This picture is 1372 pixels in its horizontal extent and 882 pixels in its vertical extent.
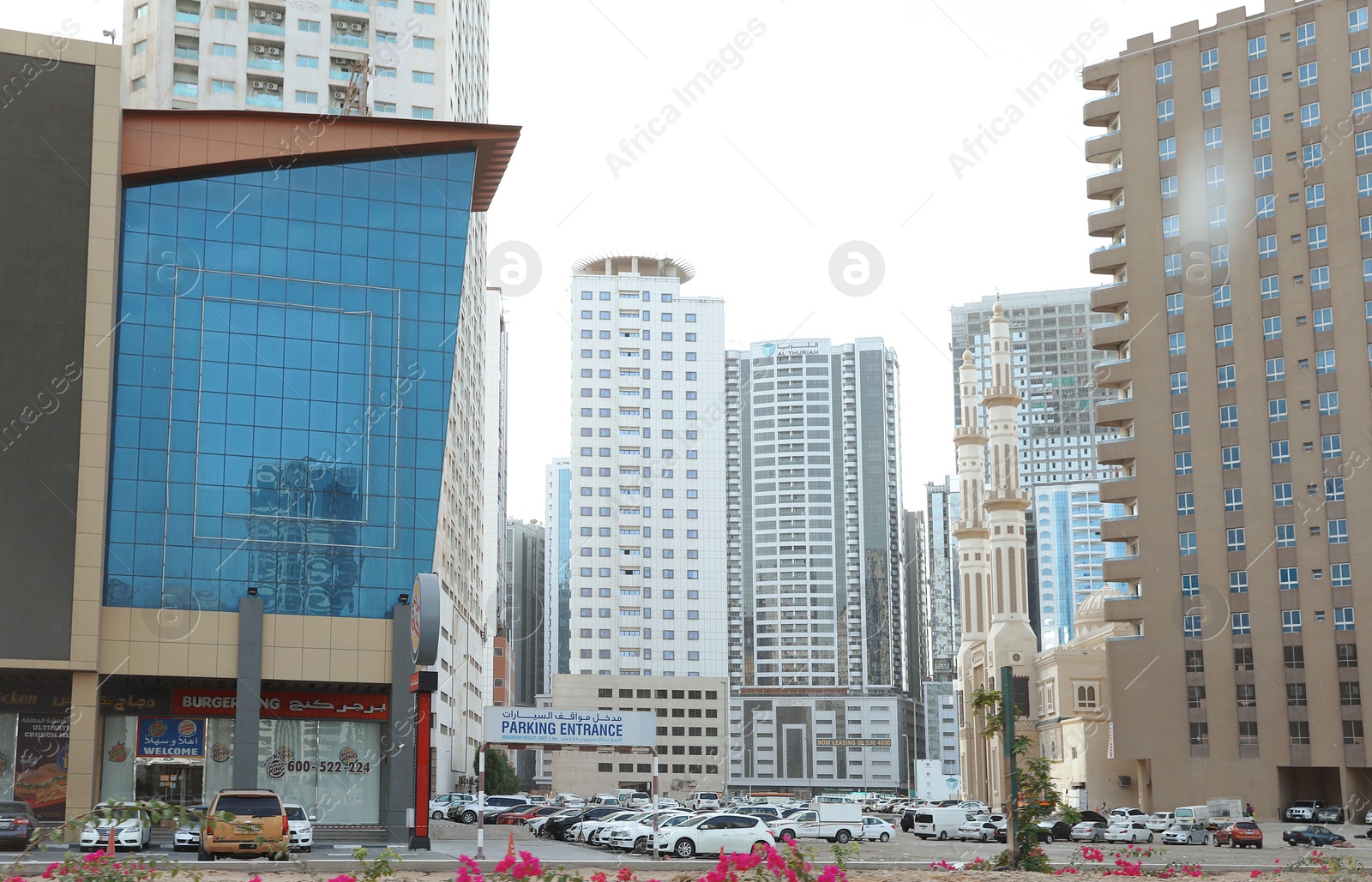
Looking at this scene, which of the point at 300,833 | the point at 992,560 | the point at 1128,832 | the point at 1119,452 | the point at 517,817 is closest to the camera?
the point at 300,833

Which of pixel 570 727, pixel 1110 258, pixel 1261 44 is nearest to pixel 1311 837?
pixel 570 727

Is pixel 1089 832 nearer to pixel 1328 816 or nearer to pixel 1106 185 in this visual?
pixel 1328 816

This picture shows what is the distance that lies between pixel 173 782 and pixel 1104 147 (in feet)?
233

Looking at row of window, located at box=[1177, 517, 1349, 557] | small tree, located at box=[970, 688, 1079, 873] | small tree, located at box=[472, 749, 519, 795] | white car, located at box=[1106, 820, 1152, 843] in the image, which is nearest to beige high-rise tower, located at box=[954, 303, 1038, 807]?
row of window, located at box=[1177, 517, 1349, 557]

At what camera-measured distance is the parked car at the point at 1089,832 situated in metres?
58.0

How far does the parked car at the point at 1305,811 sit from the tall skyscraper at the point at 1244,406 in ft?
7.41

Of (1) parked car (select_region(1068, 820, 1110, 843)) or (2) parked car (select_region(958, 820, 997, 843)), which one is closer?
(1) parked car (select_region(1068, 820, 1110, 843))

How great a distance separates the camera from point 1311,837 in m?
56.0

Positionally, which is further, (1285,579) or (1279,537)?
(1279,537)

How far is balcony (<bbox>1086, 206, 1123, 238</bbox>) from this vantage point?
294ft

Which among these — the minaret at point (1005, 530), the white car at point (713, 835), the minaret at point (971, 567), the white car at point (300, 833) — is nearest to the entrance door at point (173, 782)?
the white car at point (300, 833)

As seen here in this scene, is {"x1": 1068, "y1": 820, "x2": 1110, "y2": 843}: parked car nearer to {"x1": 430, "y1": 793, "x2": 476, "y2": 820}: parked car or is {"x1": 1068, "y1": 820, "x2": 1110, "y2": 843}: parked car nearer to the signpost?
the signpost

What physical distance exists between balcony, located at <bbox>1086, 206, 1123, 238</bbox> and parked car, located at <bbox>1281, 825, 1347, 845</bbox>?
44359 millimetres

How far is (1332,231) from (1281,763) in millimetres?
32434
